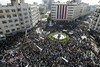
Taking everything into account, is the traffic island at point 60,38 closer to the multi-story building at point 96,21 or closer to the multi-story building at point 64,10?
the multi-story building at point 96,21

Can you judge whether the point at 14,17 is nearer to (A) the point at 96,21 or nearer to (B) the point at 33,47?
(B) the point at 33,47

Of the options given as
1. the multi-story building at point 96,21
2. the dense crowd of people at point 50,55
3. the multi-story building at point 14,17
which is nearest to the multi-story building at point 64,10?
the multi-story building at point 96,21

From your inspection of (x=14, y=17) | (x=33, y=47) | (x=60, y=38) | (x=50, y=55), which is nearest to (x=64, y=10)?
(x=60, y=38)

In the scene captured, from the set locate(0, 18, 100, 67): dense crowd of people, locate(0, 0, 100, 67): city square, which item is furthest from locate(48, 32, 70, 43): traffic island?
locate(0, 18, 100, 67): dense crowd of people

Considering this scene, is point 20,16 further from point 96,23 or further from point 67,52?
point 96,23

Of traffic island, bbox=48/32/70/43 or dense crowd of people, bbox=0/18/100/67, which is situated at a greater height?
traffic island, bbox=48/32/70/43

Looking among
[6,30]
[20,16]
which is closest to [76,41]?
[20,16]

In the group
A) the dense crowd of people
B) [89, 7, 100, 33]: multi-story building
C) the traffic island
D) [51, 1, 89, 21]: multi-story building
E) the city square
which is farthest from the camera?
[51, 1, 89, 21]: multi-story building

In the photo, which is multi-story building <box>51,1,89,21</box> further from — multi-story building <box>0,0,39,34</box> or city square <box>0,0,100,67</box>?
multi-story building <box>0,0,39,34</box>
